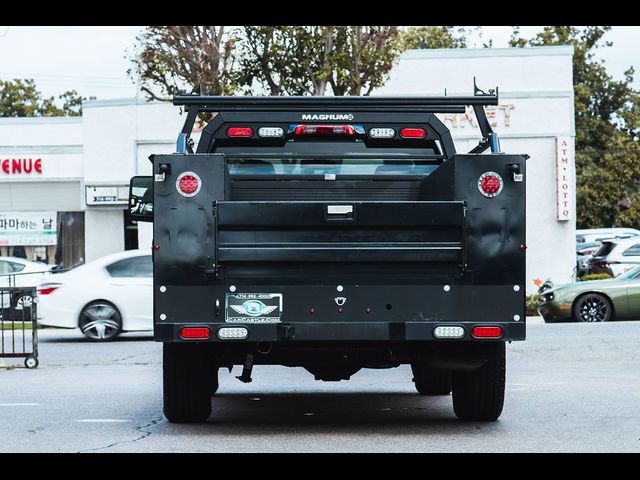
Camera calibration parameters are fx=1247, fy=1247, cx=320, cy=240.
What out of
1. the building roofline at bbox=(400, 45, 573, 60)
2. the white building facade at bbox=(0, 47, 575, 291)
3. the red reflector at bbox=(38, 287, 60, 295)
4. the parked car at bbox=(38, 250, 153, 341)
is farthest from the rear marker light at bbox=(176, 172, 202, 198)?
the building roofline at bbox=(400, 45, 573, 60)

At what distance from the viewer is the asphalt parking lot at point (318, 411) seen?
8609mm

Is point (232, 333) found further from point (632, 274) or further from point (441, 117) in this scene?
point (441, 117)

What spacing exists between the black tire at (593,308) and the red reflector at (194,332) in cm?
1539

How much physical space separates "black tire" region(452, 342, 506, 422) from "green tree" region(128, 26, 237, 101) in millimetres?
18513

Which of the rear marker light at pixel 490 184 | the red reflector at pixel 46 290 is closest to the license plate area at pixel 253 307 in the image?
the rear marker light at pixel 490 184

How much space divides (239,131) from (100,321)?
34.6 feet

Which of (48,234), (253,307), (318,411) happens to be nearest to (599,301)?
(318,411)

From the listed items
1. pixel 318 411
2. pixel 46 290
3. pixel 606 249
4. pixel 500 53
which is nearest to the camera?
pixel 318 411

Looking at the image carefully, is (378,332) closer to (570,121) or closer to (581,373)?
(581,373)

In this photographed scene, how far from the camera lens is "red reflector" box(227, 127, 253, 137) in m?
10.3

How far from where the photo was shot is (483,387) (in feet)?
31.2

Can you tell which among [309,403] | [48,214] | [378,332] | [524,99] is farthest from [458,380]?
[48,214]

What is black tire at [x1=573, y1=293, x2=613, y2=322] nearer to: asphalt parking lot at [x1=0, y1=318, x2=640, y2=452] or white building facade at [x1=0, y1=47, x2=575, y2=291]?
asphalt parking lot at [x1=0, y1=318, x2=640, y2=452]
